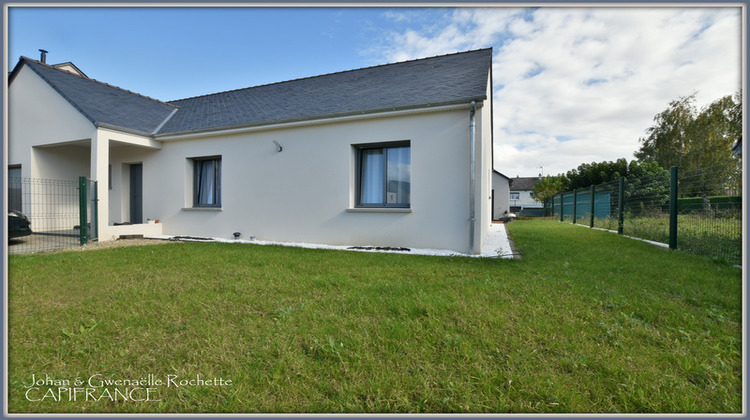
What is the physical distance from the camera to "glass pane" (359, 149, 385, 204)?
7516 mm

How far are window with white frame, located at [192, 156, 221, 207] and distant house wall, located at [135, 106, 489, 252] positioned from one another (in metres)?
0.20

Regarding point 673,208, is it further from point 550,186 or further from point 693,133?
point 550,186

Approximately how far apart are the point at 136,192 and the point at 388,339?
37.3 feet

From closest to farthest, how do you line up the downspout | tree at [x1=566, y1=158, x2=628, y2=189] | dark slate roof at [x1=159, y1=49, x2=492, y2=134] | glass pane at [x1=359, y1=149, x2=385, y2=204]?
the downspout
dark slate roof at [x1=159, y1=49, x2=492, y2=134]
glass pane at [x1=359, y1=149, x2=385, y2=204]
tree at [x1=566, y1=158, x2=628, y2=189]

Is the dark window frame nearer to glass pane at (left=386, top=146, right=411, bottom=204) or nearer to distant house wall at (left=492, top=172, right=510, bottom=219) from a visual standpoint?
glass pane at (left=386, top=146, right=411, bottom=204)

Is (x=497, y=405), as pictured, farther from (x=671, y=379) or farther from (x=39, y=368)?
(x=39, y=368)

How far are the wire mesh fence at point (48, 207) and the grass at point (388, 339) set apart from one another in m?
5.36

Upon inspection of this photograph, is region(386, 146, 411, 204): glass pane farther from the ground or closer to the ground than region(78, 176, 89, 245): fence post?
farther from the ground

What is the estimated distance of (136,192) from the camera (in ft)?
33.6

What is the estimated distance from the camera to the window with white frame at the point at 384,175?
7.25 m

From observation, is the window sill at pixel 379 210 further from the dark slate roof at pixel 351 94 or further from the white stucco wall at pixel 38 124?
the white stucco wall at pixel 38 124

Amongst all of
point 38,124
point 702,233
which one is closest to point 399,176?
point 702,233

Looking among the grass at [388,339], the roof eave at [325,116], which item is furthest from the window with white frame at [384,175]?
the grass at [388,339]

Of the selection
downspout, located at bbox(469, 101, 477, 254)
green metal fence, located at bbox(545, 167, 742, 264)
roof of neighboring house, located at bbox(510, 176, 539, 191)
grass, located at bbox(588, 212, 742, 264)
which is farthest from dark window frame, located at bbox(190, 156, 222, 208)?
roof of neighboring house, located at bbox(510, 176, 539, 191)
